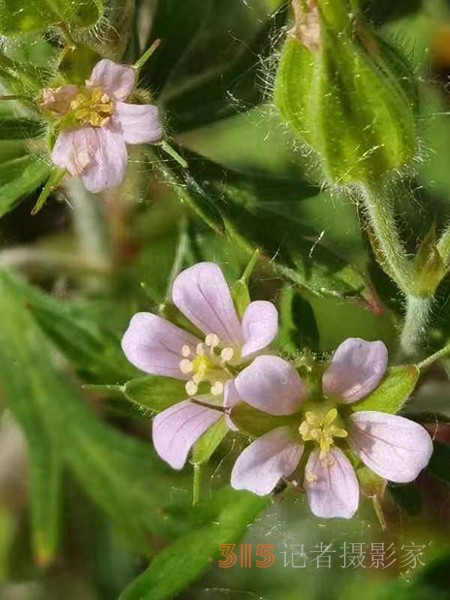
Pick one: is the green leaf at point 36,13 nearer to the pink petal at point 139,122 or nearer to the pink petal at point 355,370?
the pink petal at point 139,122

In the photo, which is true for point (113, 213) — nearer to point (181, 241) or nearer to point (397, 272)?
point (181, 241)

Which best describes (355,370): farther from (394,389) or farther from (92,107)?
(92,107)

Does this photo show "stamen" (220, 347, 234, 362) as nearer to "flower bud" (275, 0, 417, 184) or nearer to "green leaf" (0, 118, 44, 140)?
"flower bud" (275, 0, 417, 184)

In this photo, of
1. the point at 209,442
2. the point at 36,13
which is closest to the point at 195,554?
the point at 209,442

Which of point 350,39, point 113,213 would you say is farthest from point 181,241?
point 350,39

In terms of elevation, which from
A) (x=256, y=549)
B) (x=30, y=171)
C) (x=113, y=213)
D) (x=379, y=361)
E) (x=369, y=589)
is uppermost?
(x=30, y=171)
